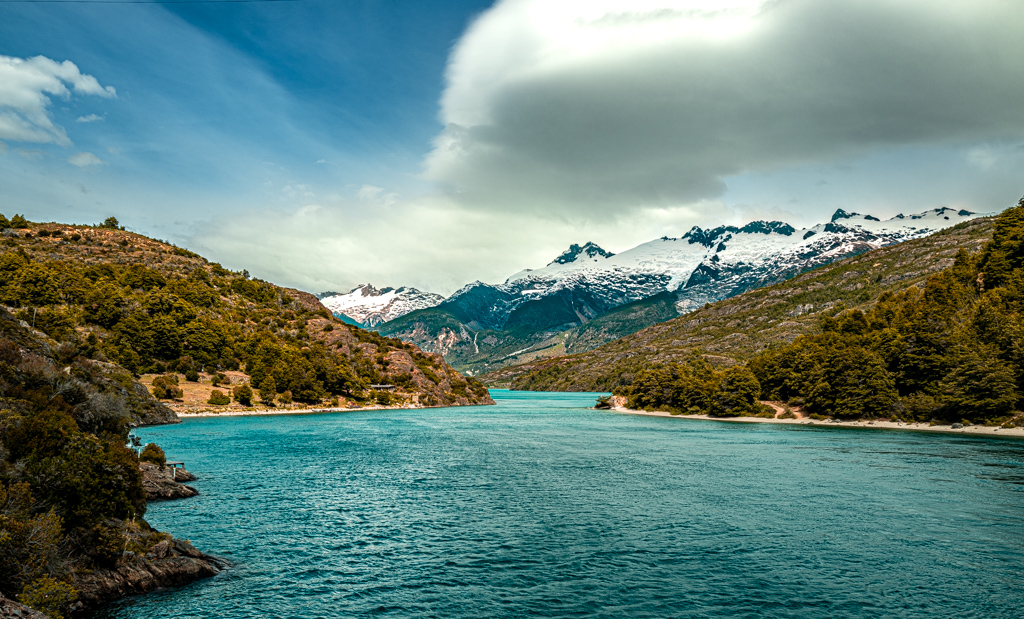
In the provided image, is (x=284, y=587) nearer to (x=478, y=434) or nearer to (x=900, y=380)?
(x=478, y=434)

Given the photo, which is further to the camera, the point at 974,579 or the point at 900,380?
the point at 900,380

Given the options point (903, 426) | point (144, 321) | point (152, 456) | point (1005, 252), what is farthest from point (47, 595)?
point (1005, 252)

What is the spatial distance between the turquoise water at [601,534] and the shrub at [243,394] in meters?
79.0

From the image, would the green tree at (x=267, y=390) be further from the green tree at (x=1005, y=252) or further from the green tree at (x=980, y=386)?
the green tree at (x=1005, y=252)

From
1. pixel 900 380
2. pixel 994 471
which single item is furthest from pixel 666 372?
pixel 994 471

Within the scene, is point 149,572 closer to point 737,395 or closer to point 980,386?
point 980,386

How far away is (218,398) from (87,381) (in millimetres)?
67550

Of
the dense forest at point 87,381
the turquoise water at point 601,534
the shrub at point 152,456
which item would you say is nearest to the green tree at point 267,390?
the dense forest at point 87,381

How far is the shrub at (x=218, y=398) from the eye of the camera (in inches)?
5773

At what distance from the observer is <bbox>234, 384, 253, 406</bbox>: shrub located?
505 ft

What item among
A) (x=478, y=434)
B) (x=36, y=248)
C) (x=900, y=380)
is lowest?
(x=478, y=434)

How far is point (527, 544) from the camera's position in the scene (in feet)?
119

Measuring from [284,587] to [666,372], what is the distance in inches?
7018

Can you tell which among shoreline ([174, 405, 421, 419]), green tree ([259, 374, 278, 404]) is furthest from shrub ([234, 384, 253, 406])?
green tree ([259, 374, 278, 404])
